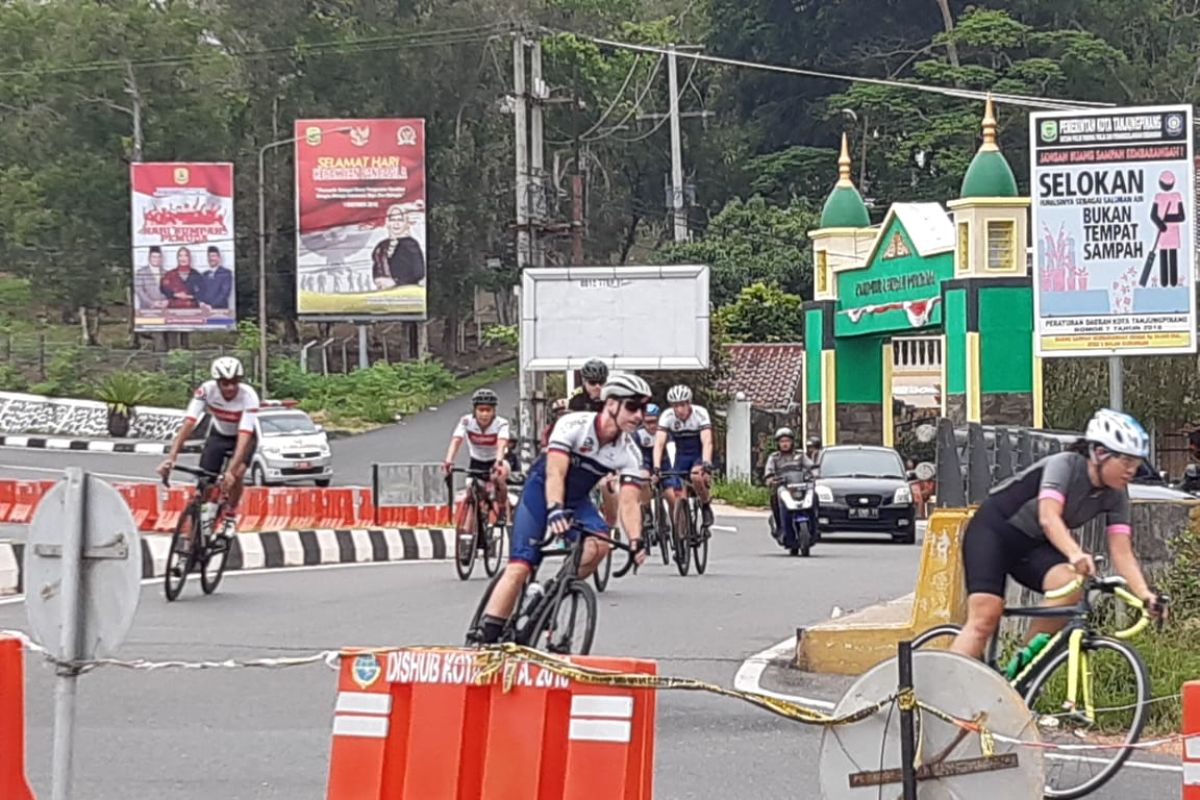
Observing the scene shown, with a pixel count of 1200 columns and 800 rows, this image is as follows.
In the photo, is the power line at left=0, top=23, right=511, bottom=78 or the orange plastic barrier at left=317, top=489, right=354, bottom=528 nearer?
the orange plastic barrier at left=317, top=489, right=354, bottom=528

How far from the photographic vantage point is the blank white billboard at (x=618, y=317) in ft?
137

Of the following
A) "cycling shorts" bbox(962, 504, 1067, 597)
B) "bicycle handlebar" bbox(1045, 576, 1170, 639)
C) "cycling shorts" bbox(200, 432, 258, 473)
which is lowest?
"bicycle handlebar" bbox(1045, 576, 1170, 639)

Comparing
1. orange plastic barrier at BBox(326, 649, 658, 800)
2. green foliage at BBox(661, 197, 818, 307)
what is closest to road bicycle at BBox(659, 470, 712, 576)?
orange plastic barrier at BBox(326, 649, 658, 800)

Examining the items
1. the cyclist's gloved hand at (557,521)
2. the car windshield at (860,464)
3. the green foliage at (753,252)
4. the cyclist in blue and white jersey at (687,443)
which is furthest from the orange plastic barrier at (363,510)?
the green foliage at (753,252)

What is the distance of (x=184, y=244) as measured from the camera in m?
50.7

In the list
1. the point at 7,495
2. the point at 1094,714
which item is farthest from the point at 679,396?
the point at 7,495

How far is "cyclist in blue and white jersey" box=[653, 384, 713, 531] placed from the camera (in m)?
19.0

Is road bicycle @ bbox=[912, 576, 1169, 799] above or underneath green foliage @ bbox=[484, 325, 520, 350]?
underneath

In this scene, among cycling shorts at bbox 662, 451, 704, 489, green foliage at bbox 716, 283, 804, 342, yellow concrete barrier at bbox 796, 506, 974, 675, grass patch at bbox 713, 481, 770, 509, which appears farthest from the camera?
green foliage at bbox 716, 283, 804, 342

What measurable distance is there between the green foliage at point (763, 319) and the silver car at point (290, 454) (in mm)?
18523

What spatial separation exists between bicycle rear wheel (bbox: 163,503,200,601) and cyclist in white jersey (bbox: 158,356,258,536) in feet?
0.97

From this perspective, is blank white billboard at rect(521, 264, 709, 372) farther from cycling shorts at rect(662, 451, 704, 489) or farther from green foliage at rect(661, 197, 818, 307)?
cycling shorts at rect(662, 451, 704, 489)

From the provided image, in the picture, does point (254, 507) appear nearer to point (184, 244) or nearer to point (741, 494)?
point (741, 494)

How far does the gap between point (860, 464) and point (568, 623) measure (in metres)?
19.5
